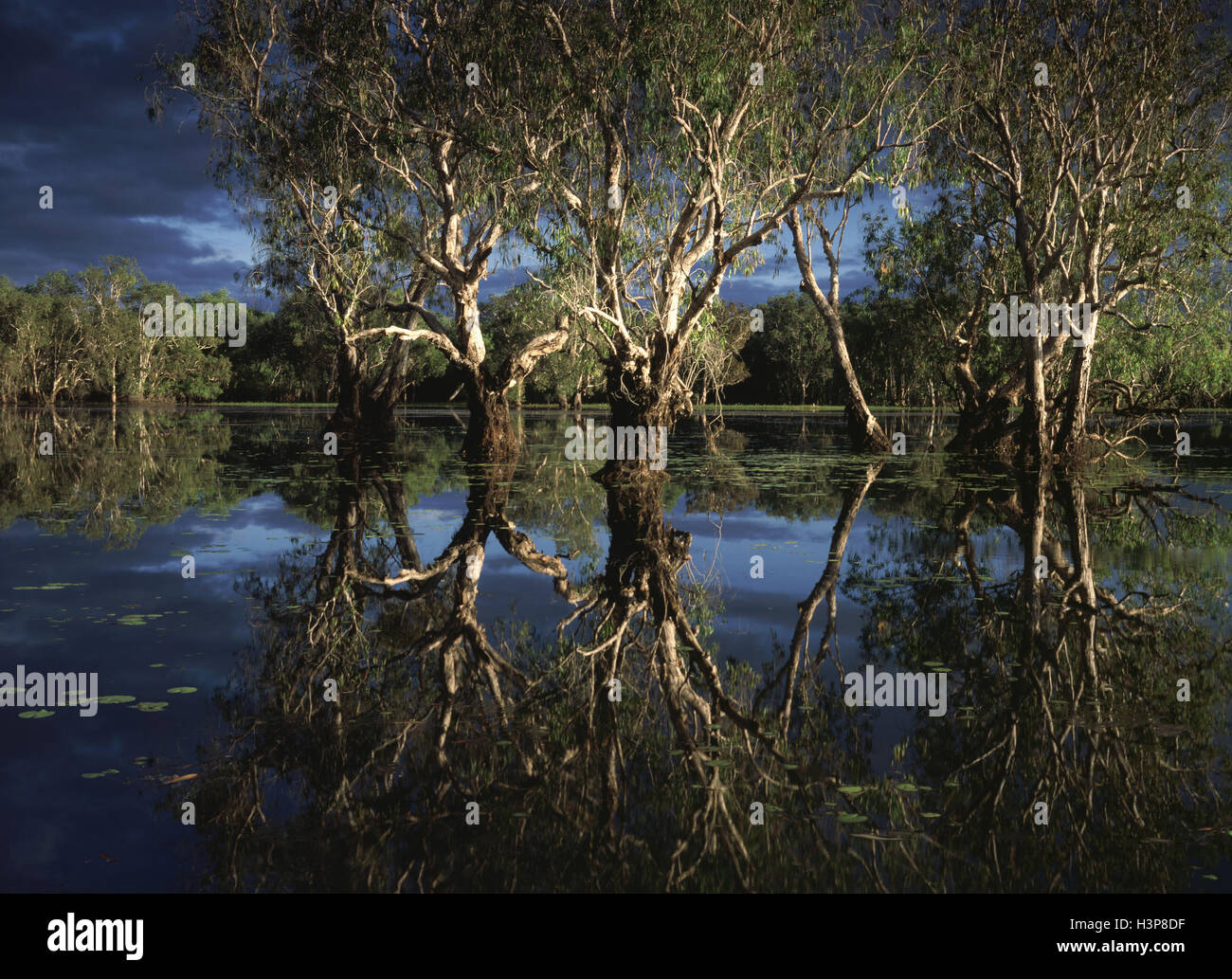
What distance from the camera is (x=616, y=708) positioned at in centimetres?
686

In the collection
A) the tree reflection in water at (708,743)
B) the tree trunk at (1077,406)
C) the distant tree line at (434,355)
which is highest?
the distant tree line at (434,355)

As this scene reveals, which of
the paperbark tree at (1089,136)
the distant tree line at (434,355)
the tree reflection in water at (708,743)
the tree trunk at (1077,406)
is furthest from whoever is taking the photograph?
the distant tree line at (434,355)

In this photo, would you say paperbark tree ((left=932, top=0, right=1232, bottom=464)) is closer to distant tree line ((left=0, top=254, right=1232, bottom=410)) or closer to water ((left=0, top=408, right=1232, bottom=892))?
distant tree line ((left=0, top=254, right=1232, bottom=410))

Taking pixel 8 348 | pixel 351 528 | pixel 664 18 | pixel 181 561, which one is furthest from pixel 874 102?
pixel 8 348

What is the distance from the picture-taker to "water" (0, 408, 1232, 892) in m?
4.74

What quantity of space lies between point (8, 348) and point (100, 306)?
10385 millimetres

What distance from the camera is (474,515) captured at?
695 inches

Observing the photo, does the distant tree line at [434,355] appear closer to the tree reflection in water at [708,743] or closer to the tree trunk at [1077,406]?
the tree trunk at [1077,406]

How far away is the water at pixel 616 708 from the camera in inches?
187

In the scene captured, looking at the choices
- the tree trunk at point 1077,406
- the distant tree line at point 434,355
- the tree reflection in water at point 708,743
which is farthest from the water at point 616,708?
the distant tree line at point 434,355

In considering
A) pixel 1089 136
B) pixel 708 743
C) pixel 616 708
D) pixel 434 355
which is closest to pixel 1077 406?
pixel 1089 136
